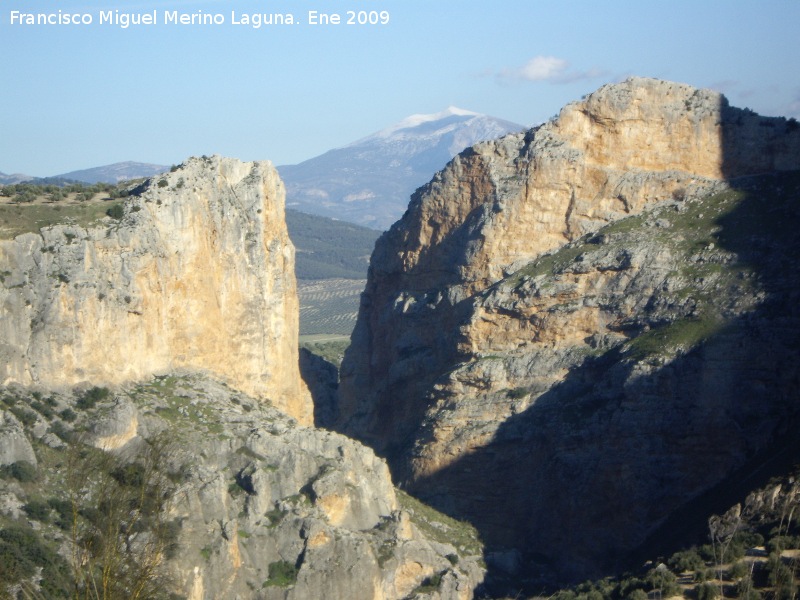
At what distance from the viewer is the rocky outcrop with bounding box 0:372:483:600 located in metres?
47.4

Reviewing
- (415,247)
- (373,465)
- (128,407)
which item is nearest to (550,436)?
(373,465)

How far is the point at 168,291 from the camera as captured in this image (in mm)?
55531

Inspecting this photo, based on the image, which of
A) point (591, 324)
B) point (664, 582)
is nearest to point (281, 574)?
point (664, 582)

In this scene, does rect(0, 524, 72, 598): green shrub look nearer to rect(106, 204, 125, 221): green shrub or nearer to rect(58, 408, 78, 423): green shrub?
rect(58, 408, 78, 423): green shrub

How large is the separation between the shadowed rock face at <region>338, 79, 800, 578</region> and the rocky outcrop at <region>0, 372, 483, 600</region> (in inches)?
294

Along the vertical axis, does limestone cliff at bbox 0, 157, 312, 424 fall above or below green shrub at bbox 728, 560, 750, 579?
above

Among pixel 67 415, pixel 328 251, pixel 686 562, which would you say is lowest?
pixel 686 562

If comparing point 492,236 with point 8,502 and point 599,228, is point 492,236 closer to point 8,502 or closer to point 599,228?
point 599,228

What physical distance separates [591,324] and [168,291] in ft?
65.3

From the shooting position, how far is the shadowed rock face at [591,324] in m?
59.1

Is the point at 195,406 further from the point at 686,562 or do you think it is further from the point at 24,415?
the point at 686,562

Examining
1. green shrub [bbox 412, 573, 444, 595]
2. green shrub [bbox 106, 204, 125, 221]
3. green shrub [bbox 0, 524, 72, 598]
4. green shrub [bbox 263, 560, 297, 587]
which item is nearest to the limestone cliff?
green shrub [bbox 106, 204, 125, 221]

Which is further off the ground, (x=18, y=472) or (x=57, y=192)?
(x=57, y=192)

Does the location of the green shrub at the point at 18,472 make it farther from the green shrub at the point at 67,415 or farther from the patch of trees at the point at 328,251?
the patch of trees at the point at 328,251
